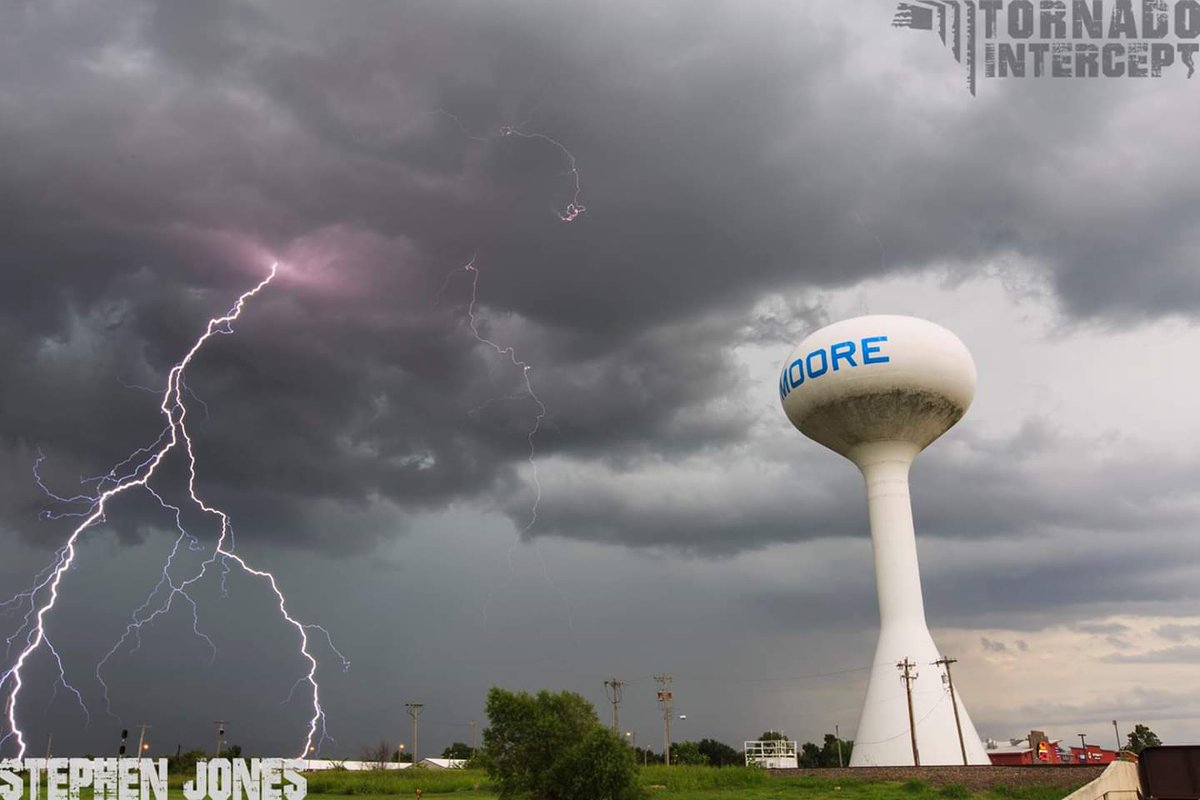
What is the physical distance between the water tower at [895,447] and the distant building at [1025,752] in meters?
16.9

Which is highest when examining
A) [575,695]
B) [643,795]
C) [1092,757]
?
[575,695]

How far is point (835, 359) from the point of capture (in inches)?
1887

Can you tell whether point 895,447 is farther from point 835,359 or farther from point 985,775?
point 985,775

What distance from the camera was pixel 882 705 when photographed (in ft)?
152

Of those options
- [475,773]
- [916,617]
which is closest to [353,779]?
[475,773]

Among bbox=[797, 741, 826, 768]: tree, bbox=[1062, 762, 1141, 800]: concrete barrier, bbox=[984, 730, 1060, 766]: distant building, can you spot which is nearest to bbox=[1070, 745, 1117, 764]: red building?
bbox=[984, 730, 1060, 766]: distant building

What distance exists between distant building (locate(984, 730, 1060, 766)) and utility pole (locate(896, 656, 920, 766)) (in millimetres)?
17390

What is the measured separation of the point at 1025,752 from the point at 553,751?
4922cm

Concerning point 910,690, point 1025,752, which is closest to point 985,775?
point 910,690

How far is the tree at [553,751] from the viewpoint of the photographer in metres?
32.1

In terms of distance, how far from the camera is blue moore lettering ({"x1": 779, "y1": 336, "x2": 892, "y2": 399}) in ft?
154

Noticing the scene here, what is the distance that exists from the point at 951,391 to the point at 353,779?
38.2m

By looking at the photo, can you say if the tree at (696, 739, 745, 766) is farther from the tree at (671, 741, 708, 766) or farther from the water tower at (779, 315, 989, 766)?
the water tower at (779, 315, 989, 766)

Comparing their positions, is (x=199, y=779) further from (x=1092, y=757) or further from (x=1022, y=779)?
(x=1092, y=757)
